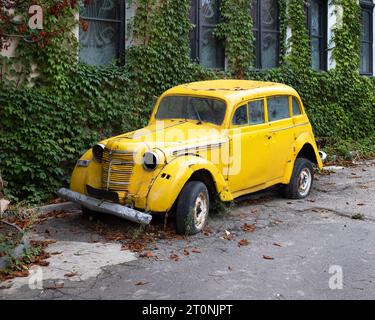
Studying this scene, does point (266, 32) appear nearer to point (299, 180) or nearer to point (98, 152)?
point (299, 180)

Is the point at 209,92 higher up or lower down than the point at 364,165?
higher up

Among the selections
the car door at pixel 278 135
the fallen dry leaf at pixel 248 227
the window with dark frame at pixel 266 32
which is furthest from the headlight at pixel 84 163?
the window with dark frame at pixel 266 32

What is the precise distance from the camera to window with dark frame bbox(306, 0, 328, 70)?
634 inches

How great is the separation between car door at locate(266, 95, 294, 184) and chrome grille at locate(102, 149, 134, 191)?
2.58 meters

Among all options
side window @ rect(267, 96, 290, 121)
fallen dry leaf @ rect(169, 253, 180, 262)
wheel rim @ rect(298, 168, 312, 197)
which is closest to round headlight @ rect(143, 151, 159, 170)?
fallen dry leaf @ rect(169, 253, 180, 262)

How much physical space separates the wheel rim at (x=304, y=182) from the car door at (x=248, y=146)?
46.5 inches

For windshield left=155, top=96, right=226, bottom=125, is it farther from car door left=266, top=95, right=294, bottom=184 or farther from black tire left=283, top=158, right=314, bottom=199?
black tire left=283, top=158, right=314, bottom=199

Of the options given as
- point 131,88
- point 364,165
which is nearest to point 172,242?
point 131,88

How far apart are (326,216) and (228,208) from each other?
156 cm

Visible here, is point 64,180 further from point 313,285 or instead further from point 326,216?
point 313,285

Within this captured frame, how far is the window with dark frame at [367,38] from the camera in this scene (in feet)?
58.3

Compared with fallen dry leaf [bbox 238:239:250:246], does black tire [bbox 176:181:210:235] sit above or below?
above

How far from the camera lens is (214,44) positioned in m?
13.3

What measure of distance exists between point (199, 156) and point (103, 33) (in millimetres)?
4732
